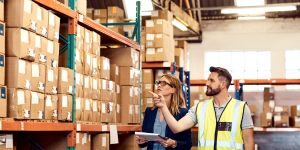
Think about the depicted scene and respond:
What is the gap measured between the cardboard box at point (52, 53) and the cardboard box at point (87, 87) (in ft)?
2.84

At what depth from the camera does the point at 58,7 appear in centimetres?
543

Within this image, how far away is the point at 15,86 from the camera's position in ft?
15.7

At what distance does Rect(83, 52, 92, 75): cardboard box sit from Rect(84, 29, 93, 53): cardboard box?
0.06m

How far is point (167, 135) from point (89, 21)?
1596mm

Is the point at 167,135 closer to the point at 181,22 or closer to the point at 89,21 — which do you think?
the point at 89,21

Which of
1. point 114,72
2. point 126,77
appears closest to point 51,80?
point 114,72

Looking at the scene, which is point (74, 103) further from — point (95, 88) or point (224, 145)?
point (224, 145)

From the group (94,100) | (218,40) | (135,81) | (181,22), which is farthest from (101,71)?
(218,40)

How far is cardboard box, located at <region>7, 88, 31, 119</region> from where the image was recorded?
472 cm

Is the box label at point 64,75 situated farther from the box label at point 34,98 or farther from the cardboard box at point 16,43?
the cardboard box at point 16,43

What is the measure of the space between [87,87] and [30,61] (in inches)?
57.6

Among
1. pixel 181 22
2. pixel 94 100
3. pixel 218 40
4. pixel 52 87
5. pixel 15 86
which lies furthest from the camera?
pixel 218 40

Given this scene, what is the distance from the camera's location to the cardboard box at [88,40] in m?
6.40

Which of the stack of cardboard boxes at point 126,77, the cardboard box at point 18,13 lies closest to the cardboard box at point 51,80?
the cardboard box at point 18,13
